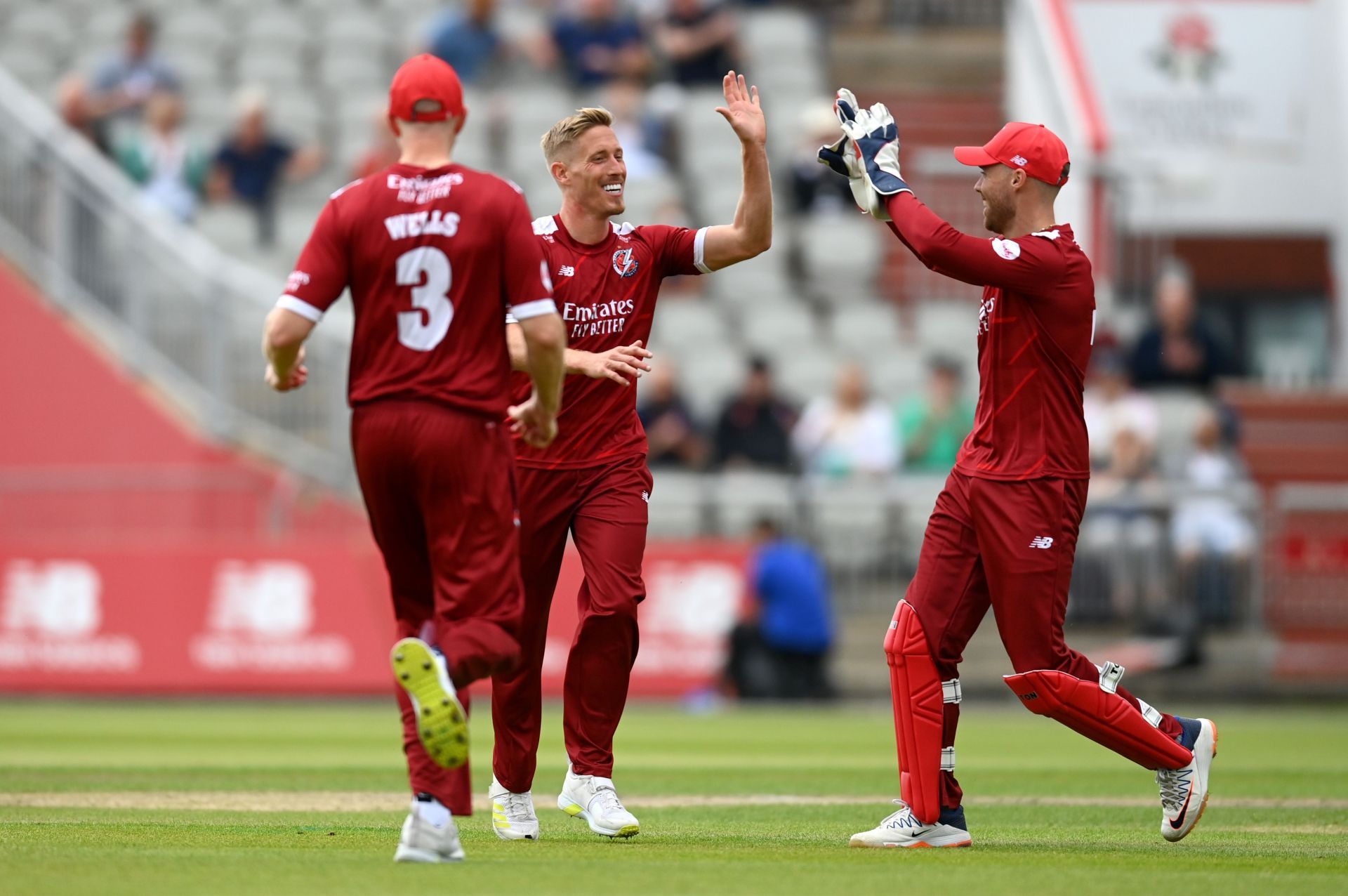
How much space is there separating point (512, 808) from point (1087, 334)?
9.24 feet

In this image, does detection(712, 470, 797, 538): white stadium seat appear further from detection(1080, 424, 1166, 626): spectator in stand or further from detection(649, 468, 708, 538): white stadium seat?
detection(1080, 424, 1166, 626): spectator in stand

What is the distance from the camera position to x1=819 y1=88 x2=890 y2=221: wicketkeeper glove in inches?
305

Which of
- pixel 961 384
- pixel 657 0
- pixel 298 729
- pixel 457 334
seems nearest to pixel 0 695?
pixel 298 729

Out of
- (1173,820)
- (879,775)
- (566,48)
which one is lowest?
(879,775)

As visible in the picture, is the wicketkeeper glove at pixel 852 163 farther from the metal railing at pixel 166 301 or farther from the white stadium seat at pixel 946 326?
the white stadium seat at pixel 946 326

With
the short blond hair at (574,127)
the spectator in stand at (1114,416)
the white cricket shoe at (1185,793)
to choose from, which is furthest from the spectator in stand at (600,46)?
the white cricket shoe at (1185,793)

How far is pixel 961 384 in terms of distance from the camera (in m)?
20.1

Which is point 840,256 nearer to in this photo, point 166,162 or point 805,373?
point 805,373

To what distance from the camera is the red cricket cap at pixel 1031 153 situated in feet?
25.2

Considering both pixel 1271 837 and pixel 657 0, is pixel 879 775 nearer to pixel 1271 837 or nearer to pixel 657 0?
pixel 1271 837

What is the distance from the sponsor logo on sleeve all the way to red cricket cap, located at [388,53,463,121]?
199 cm

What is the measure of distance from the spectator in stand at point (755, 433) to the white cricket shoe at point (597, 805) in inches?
437

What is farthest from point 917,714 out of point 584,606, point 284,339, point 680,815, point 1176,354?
point 1176,354

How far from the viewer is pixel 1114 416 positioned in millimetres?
19016
